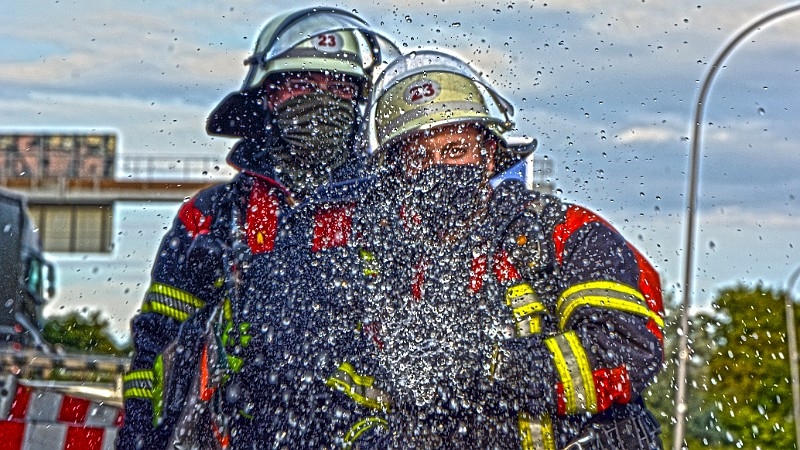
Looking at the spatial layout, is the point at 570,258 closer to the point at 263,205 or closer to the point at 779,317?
the point at 263,205

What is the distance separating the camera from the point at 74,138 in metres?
54.6

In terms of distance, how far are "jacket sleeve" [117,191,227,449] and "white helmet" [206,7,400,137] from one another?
1.48ft

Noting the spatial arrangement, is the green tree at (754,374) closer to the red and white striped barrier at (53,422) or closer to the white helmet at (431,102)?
the red and white striped barrier at (53,422)

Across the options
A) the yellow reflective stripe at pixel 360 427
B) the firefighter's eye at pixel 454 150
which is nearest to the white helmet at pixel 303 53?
the firefighter's eye at pixel 454 150

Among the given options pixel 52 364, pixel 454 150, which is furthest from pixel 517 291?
pixel 52 364

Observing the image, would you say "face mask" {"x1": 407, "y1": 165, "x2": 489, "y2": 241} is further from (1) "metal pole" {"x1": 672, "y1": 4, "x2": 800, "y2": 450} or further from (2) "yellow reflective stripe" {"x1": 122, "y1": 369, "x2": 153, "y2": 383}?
(1) "metal pole" {"x1": 672, "y1": 4, "x2": 800, "y2": 450}

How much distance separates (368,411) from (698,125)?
12797 millimetres

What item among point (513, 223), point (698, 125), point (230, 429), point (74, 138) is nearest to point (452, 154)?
point (513, 223)

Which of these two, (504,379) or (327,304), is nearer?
(504,379)

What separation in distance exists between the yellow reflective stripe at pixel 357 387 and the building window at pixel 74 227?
29.5 m

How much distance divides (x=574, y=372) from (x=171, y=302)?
1.57 m

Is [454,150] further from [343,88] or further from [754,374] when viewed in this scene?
[754,374]

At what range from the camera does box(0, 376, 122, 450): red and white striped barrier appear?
234 inches

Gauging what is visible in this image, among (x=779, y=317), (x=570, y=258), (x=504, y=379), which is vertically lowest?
(x=779, y=317)
